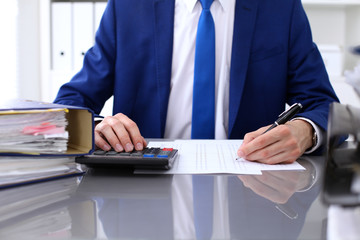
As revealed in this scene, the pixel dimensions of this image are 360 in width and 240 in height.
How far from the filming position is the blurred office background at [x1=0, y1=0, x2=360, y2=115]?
2258 mm

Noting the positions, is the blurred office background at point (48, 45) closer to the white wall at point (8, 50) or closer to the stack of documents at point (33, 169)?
the white wall at point (8, 50)

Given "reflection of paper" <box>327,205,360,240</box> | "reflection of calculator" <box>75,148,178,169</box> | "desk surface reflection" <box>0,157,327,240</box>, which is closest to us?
"reflection of paper" <box>327,205,360,240</box>

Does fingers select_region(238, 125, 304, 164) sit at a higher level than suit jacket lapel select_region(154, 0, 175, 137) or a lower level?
lower

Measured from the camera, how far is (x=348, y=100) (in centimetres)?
253

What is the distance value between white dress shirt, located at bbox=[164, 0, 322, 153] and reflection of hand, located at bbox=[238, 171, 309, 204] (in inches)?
22.9

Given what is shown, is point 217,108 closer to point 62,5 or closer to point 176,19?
point 176,19

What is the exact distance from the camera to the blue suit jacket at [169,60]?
4.09 ft

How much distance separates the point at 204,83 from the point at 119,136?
49 cm

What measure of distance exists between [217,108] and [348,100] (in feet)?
5.41

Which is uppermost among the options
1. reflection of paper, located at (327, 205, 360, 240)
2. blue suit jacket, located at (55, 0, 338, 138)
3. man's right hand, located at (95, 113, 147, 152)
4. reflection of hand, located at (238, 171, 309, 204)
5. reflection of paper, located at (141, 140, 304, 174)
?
blue suit jacket, located at (55, 0, 338, 138)

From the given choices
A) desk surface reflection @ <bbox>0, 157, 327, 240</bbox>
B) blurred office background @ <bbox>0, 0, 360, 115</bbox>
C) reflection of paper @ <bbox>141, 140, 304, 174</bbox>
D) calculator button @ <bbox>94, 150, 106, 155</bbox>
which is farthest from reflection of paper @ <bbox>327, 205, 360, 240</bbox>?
blurred office background @ <bbox>0, 0, 360, 115</bbox>

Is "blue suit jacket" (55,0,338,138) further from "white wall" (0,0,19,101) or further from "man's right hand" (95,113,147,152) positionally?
"white wall" (0,0,19,101)

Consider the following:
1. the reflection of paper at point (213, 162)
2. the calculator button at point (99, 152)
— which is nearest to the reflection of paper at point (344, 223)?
the reflection of paper at point (213, 162)

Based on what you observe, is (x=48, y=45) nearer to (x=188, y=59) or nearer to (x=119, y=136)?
(x=188, y=59)
